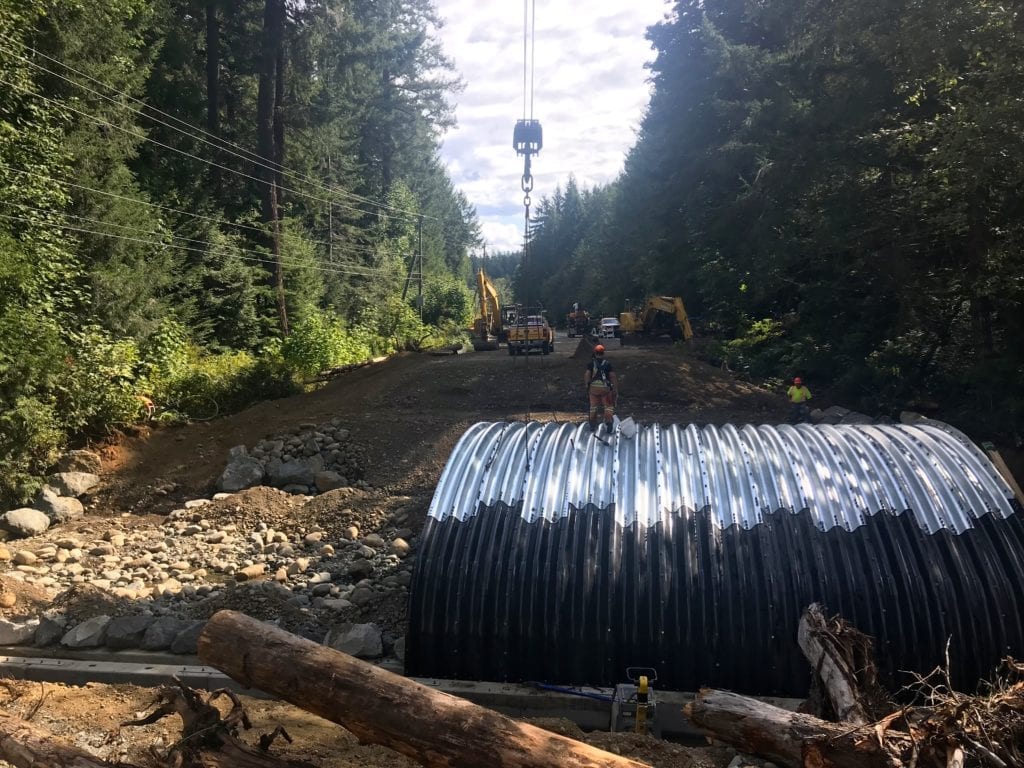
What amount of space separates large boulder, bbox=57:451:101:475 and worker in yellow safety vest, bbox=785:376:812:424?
47.8 ft

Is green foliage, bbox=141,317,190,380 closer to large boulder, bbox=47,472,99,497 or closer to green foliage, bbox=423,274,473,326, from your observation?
large boulder, bbox=47,472,99,497

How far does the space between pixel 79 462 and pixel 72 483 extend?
777mm

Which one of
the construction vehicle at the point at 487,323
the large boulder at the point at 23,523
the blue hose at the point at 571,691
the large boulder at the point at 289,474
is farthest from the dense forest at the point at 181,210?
the blue hose at the point at 571,691

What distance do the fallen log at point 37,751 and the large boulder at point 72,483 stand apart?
10660 mm

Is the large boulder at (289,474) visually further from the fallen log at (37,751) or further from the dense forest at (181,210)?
the fallen log at (37,751)

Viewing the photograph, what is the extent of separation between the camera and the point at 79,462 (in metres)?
14.1

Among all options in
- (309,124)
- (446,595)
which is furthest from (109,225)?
(446,595)

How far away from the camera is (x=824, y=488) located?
22.9 ft

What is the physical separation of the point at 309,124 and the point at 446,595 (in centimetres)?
2887

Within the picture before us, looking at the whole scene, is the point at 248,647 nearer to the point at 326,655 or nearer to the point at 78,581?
the point at 326,655

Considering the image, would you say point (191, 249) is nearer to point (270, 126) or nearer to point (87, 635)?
point (270, 126)

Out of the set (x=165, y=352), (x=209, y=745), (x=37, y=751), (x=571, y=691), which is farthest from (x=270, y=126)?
(x=209, y=745)

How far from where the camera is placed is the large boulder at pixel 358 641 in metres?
7.31

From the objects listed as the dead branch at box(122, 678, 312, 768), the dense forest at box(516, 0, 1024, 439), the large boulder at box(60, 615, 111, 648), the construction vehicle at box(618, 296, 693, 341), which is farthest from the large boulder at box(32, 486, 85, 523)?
the construction vehicle at box(618, 296, 693, 341)
